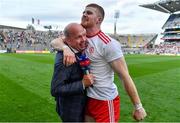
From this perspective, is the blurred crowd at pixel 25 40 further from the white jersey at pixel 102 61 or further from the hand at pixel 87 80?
the hand at pixel 87 80

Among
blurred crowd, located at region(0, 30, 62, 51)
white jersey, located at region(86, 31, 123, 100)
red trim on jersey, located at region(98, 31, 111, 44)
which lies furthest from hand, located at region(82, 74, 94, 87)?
blurred crowd, located at region(0, 30, 62, 51)

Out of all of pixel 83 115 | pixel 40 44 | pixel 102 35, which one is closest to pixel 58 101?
pixel 83 115

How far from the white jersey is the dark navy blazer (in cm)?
17

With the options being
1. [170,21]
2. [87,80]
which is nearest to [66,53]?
[87,80]

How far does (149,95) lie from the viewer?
1271 cm

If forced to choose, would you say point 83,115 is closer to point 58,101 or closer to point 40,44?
point 58,101

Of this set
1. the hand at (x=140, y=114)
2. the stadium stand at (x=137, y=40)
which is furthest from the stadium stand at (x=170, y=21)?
the hand at (x=140, y=114)

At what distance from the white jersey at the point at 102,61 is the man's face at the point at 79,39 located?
9 cm

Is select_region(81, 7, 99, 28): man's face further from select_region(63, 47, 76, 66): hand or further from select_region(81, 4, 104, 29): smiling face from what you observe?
select_region(63, 47, 76, 66): hand

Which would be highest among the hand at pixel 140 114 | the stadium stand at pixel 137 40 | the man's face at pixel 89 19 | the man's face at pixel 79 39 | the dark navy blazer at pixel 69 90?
the man's face at pixel 89 19

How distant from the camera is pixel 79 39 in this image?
3.96 m

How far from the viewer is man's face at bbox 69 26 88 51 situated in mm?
3939

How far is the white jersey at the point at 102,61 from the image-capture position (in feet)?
13.1

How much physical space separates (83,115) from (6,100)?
7281 mm
